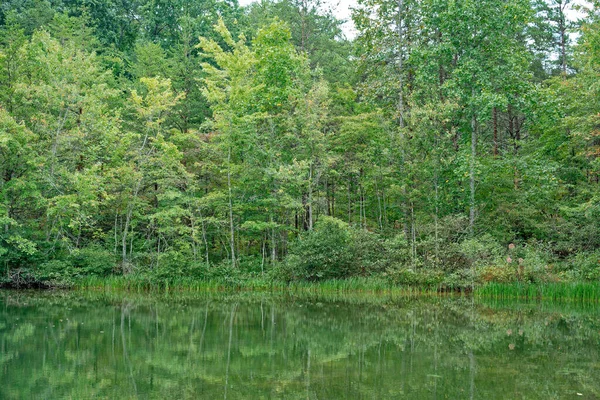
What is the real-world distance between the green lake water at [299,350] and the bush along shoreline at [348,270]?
1.81m

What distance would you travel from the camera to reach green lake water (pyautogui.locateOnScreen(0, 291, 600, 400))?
6.39m

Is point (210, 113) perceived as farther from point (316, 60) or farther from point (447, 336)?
point (447, 336)

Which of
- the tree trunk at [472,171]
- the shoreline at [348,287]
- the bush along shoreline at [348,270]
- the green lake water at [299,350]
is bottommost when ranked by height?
the green lake water at [299,350]

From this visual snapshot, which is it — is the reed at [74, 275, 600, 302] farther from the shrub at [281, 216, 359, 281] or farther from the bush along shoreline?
the shrub at [281, 216, 359, 281]

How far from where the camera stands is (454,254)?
17391mm

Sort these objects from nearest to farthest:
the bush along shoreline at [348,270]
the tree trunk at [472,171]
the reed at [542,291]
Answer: the reed at [542,291]
the bush along shoreline at [348,270]
the tree trunk at [472,171]

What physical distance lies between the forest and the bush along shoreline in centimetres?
7

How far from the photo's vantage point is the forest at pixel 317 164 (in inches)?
697

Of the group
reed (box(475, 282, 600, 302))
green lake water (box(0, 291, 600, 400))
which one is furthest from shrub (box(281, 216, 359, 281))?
reed (box(475, 282, 600, 302))

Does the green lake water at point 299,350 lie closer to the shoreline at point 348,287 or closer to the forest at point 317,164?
the shoreline at point 348,287

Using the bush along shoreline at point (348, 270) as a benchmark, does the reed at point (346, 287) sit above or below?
below

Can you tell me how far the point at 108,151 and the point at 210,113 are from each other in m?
5.98

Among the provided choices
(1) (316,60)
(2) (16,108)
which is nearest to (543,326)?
(2) (16,108)

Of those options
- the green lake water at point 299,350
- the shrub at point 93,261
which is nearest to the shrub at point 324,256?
the green lake water at point 299,350
